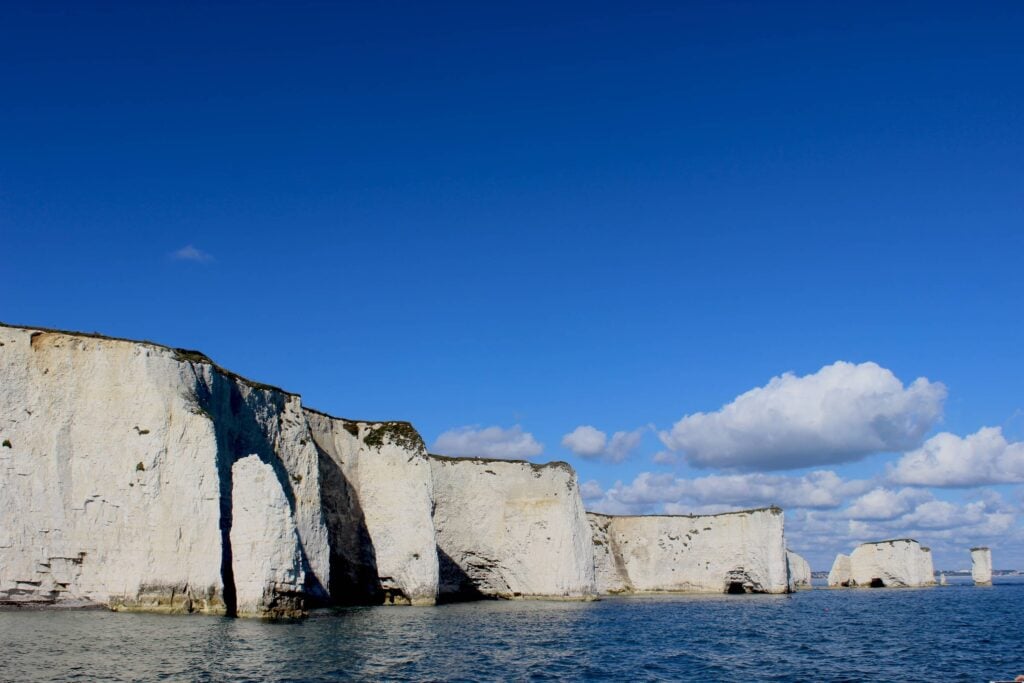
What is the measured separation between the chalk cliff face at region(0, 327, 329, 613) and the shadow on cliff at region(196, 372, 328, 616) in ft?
0.59

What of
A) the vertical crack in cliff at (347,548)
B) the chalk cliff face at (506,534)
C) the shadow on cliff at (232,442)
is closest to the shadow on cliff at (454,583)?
the chalk cliff face at (506,534)

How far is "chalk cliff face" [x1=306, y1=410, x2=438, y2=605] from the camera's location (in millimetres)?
49344

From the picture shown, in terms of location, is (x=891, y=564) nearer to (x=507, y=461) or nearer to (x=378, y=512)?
(x=507, y=461)

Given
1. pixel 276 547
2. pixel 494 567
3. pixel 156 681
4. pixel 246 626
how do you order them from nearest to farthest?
pixel 156 681
pixel 246 626
pixel 276 547
pixel 494 567

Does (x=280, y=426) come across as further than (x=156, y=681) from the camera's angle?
Yes

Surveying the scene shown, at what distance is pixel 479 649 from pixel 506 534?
105 ft

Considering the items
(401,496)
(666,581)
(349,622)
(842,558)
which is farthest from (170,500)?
(842,558)

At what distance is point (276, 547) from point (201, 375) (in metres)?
9.75

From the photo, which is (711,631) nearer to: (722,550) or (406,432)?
(406,432)

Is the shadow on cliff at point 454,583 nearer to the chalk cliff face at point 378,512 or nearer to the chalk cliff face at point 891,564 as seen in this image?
the chalk cliff face at point 378,512

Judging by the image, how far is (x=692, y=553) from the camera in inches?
3418

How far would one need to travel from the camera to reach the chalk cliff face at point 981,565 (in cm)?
14050

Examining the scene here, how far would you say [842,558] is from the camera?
134m

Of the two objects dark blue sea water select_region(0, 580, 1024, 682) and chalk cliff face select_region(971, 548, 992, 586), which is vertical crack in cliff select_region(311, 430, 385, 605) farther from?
chalk cliff face select_region(971, 548, 992, 586)
